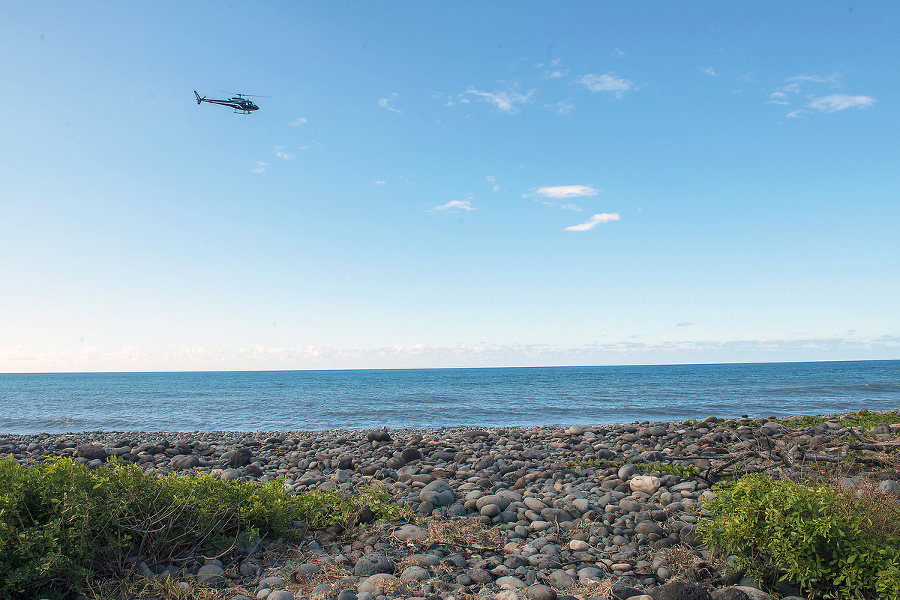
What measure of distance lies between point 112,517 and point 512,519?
4.43 meters

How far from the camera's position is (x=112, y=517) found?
16.5 feet

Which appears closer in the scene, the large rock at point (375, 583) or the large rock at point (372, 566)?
the large rock at point (375, 583)

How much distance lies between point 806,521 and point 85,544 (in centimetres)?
603

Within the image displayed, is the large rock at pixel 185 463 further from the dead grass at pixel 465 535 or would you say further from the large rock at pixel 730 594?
the large rock at pixel 730 594

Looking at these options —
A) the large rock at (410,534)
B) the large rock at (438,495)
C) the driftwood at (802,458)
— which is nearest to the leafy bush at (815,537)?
the large rock at (410,534)

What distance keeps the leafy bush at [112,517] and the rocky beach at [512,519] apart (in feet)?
0.69

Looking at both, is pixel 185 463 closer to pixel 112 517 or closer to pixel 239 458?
pixel 239 458

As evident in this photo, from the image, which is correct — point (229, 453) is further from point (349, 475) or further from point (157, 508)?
point (157, 508)

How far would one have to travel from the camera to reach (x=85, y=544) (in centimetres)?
471

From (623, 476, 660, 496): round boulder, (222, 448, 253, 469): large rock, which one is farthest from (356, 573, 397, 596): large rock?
(222, 448, 253, 469): large rock

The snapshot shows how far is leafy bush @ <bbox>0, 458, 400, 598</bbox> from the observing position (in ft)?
14.9

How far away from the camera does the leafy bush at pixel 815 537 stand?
427 centimetres

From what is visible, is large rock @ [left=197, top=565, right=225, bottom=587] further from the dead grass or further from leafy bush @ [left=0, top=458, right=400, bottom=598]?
the dead grass

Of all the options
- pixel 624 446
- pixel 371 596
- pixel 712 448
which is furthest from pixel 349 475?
pixel 712 448
